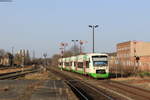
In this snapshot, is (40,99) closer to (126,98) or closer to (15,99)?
(15,99)

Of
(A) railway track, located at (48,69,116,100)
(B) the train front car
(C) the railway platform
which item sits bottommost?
(A) railway track, located at (48,69,116,100)

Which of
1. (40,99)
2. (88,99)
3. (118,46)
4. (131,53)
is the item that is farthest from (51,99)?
(118,46)

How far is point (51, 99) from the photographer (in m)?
16.3

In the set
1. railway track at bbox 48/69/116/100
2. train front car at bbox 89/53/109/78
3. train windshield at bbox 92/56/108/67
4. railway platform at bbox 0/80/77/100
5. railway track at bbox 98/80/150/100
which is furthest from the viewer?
train windshield at bbox 92/56/108/67

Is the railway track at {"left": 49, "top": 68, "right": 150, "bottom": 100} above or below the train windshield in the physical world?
below

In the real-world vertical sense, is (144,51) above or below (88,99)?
above

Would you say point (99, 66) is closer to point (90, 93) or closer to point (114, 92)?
point (114, 92)

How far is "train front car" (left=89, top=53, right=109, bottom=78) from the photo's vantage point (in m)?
39.1

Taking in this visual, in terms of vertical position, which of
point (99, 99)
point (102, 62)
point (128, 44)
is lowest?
point (99, 99)

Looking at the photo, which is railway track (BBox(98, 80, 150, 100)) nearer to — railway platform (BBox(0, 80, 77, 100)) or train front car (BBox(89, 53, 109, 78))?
railway platform (BBox(0, 80, 77, 100))

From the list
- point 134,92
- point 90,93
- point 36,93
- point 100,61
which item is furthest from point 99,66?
point 36,93

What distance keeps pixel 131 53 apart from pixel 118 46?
1941 centimetres

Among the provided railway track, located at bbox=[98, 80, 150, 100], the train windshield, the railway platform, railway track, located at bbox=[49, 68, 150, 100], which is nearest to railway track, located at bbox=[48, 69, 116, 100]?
railway track, located at bbox=[49, 68, 150, 100]

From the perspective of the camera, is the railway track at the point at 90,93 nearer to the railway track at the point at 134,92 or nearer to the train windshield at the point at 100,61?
the railway track at the point at 134,92
